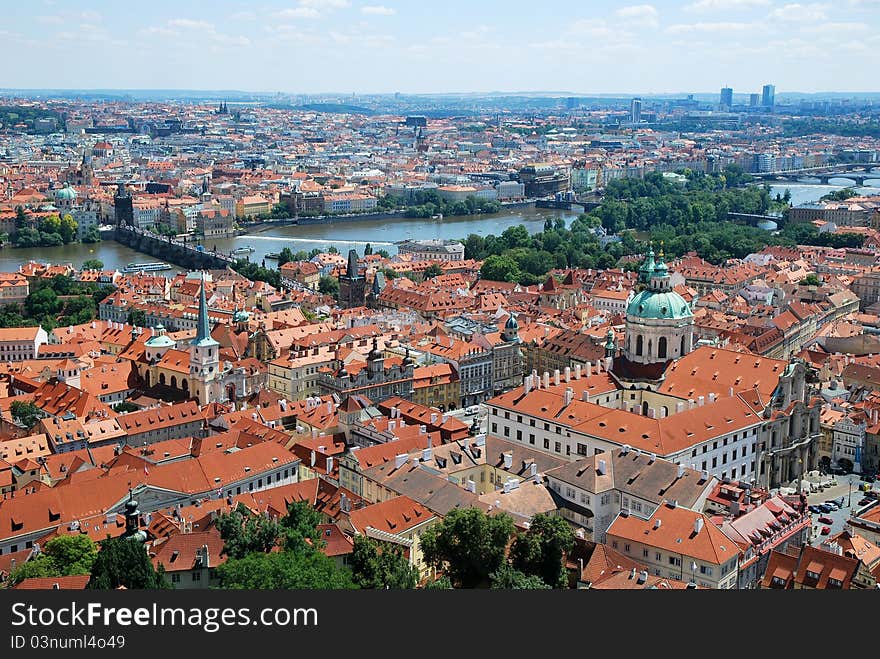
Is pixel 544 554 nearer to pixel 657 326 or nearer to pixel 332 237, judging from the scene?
pixel 657 326

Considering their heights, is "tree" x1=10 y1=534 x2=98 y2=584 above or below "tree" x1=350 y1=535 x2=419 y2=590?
below

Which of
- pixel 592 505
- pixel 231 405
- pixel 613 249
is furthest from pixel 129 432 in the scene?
pixel 613 249

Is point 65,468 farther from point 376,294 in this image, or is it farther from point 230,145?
point 230,145

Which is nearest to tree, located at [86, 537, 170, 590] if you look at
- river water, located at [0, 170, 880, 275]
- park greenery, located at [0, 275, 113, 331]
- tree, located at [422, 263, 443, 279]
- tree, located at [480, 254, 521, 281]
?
park greenery, located at [0, 275, 113, 331]

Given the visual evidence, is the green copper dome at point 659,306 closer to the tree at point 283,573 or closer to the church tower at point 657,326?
the church tower at point 657,326

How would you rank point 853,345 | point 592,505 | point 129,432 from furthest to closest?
point 853,345, point 129,432, point 592,505

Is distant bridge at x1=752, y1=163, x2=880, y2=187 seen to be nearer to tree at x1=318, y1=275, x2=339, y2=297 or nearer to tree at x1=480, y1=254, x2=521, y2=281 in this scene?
tree at x1=480, y1=254, x2=521, y2=281

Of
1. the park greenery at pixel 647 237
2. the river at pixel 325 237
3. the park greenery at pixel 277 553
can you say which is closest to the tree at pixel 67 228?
the river at pixel 325 237
